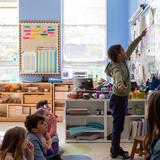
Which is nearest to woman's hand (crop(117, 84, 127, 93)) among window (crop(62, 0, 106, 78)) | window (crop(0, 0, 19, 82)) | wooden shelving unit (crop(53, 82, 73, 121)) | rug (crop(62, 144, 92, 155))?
rug (crop(62, 144, 92, 155))

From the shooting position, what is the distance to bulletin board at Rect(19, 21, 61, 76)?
7219 millimetres

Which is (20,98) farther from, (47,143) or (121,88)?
(47,143)

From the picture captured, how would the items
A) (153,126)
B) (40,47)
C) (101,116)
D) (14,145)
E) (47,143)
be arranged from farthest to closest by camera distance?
1. (40,47)
2. (101,116)
3. (47,143)
4. (14,145)
5. (153,126)

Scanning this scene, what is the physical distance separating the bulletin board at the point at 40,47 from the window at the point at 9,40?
0.34 meters

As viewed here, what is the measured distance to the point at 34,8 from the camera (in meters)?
7.24

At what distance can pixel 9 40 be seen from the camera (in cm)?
754

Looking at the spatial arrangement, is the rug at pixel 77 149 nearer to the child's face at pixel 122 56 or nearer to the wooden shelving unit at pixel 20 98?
the child's face at pixel 122 56

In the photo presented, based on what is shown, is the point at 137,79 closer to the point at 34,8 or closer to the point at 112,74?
the point at 112,74

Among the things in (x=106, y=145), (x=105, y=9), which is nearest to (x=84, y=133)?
(x=106, y=145)

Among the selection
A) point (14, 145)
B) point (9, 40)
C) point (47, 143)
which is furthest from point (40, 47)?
point (14, 145)

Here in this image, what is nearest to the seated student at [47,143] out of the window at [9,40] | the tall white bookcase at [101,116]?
the tall white bookcase at [101,116]

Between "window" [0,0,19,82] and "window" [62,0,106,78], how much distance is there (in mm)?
1076

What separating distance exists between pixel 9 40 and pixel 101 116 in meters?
3.30

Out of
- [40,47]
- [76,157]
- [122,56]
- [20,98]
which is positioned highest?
→ [40,47]
